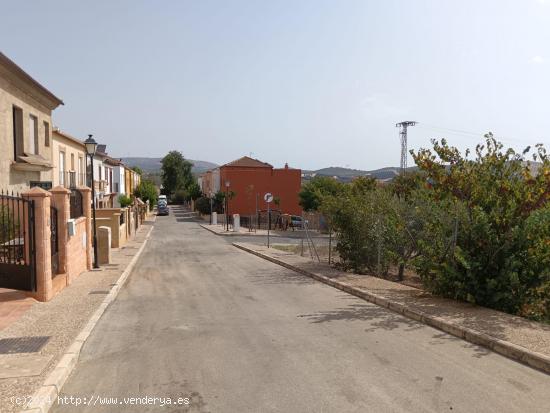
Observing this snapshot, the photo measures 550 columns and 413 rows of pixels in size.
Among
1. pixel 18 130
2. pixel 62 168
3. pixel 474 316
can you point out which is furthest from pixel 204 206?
pixel 474 316

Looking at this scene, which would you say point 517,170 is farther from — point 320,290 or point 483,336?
point 320,290

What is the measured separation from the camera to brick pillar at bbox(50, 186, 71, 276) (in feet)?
39.4

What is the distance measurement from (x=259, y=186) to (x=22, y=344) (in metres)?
53.4

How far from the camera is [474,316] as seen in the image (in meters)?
8.45

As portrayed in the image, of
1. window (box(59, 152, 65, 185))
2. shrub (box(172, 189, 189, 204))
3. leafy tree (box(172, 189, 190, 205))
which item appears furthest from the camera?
shrub (box(172, 189, 189, 204))

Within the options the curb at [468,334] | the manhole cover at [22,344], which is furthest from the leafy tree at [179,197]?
the manhole cover at [22,344]

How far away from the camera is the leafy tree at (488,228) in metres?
9.23

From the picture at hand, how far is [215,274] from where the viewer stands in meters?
15.9

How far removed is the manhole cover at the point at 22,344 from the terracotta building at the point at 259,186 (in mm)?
51557

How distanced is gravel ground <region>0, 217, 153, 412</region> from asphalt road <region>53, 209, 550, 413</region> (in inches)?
13.5

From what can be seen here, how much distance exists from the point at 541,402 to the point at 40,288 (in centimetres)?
902

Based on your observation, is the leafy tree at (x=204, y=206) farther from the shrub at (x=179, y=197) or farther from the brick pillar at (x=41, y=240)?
the brick pillar at (x=41, y=240)

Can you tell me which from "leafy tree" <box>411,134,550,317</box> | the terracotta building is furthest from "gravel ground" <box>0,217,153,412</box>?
the terracotta building

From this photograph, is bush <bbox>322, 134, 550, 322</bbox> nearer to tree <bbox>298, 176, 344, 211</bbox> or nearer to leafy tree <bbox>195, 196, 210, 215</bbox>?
tree <bbox>298, 176, 344, 211</bbox>
